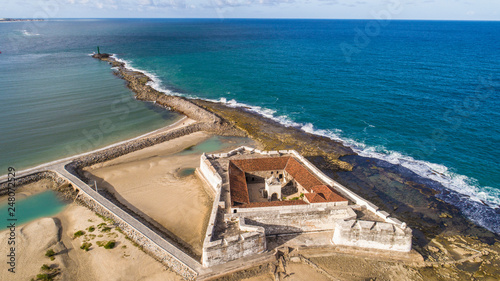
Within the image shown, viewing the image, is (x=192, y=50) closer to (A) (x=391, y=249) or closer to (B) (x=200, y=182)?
(B) (x=200, y=182)

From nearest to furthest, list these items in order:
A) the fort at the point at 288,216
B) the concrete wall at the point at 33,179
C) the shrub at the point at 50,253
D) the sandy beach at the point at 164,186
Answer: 1. the fort at the point at 288,216
2. the shrub at the point at 50,253
3. the sandy beach at the point at 164,186
4. the concrete wall at the point at 33,179

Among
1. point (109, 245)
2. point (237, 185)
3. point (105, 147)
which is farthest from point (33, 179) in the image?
point (237, 185)

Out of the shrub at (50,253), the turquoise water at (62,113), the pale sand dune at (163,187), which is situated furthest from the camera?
the turquoise water at (62,113)

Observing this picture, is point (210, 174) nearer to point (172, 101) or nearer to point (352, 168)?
point (352, 168)

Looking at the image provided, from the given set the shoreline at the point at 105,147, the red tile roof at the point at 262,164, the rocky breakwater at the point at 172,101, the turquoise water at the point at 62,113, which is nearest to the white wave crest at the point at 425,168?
the rocky breakwater at the point at 172,101

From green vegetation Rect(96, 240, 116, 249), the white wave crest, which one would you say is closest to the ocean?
the white wave crest

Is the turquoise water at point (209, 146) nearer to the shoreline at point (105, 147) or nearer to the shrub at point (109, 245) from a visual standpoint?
the shoreline at point (105, 147)

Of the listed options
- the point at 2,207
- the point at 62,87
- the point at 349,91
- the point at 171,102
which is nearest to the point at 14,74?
the point at 62,87
